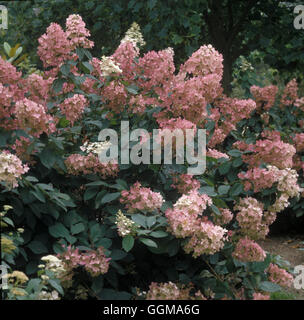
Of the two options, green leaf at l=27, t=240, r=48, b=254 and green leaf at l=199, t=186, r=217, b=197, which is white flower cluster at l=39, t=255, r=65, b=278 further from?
green leaf at l=199, t=186, r=217, b=197

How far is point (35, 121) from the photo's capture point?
7.72 ft

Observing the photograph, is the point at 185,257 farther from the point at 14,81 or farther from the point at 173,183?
the point at 14,81

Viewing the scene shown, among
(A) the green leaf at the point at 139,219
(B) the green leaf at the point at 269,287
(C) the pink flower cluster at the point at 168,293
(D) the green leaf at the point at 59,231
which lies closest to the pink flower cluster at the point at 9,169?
(D) the green leaf at the point at 59,231

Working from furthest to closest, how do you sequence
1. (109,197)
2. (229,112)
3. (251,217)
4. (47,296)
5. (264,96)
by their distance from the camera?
1. (264,96)
2. (229,112)
3. (251,217)
4. (109,197)
5. (47,296)

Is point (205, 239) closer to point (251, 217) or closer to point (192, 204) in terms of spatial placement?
point (192, 204)

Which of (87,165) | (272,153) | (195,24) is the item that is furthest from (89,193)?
(195,24)

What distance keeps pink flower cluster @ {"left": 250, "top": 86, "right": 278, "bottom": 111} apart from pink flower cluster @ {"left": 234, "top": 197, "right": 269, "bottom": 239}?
161 centimetres

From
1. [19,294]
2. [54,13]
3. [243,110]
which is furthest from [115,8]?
[19,294]

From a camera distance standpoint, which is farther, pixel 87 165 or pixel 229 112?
pixel 229 112

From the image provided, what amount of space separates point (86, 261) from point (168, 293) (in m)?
0.42

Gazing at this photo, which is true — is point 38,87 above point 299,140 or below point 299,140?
above

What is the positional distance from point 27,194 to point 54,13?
450 cm

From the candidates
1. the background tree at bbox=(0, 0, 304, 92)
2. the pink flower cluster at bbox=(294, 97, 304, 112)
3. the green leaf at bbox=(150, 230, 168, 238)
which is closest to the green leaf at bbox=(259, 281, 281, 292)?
the green leaf at bbox=(150, 230, 168, 238)

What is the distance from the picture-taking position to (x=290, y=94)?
4594 mm
